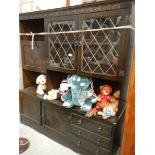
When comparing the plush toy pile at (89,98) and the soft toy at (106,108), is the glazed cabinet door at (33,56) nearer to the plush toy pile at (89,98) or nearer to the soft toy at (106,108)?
the plush toy pile at (89,98)

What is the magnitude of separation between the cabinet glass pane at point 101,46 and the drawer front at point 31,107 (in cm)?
88

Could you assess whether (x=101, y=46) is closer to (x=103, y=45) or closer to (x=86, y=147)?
(x=103, y=45)

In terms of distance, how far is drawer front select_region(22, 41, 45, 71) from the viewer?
6.46 ft

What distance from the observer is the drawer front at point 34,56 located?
1970 millimetres

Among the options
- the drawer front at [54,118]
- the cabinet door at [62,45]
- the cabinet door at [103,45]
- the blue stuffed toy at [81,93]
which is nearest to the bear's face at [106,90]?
the blue stuffed toy at [81,93]

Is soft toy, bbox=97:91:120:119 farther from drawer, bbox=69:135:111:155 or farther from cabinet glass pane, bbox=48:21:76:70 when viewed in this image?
cabinet glass pane, bbox=48:21:76:70

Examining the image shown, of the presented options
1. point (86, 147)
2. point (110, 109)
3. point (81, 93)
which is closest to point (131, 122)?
point (110, 109)

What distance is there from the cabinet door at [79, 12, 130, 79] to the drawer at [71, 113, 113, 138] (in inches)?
19.1

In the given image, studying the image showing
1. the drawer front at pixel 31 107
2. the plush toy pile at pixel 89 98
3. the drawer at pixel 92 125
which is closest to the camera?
the drawer at pixel 92 125

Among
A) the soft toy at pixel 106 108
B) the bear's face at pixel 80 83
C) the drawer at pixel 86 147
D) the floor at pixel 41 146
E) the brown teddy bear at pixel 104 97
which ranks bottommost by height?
the floor at pixel 41 146

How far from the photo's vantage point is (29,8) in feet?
7.58

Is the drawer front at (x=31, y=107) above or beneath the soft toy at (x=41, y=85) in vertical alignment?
beneath

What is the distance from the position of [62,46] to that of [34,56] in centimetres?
52

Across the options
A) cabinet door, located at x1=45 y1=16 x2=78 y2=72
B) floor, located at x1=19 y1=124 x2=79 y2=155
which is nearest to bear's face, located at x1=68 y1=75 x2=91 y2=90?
cabinet door, located at x1=45 y1=16 x2=78 y2=72
